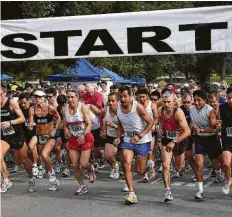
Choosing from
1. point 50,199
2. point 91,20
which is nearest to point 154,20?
point 91,20

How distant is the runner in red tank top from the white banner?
91cm

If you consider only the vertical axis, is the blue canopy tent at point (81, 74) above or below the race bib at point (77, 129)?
above

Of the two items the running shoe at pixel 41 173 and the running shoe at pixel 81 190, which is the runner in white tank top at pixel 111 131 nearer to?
the running shoe at pixel 81 190

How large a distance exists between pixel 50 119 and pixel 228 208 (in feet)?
13.2

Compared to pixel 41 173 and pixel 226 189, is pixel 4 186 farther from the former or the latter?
pixel 226 189

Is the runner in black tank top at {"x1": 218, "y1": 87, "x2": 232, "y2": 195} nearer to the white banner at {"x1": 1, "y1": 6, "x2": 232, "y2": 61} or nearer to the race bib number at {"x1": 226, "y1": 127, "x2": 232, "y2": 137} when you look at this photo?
the race bib number at {"x1": 226, "y1": 127, "x2": 232, "y2": 137}

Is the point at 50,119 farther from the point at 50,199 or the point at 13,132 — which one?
the point at 50,199

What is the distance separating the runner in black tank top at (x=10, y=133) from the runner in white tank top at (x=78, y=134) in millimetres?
870

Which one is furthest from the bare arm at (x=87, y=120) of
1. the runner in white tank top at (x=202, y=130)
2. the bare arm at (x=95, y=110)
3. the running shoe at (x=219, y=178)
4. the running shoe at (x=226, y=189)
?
the running shoe at (x=219, y=178)

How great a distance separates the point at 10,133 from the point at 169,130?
2.85 metres

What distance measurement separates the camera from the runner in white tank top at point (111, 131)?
9.27 metres

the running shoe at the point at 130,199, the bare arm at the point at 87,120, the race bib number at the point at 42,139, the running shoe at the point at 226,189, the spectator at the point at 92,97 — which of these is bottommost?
the running shoe at the point at 130,199

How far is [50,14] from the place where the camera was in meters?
14.9

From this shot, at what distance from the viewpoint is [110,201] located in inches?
293
